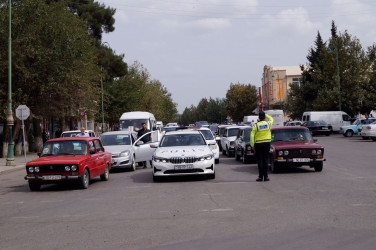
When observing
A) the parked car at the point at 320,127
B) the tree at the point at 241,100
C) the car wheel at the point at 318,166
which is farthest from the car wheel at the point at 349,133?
the tree at the point at 241,100

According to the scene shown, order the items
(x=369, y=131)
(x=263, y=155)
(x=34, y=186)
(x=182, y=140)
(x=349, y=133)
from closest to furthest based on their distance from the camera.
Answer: (x=263, y=155)
(x=34, y=186)
(x=182, y=140)
(x=369, y=131)
(x=349, y=133)

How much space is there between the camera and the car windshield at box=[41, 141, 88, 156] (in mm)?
14508

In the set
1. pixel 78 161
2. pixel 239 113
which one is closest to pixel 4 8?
pixel 78 161

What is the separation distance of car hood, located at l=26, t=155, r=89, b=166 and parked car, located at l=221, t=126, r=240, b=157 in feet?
37.5

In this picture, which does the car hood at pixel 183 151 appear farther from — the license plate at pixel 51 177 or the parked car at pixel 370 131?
the parked car at pixel 370 131

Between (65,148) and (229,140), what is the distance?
11673 millimetres

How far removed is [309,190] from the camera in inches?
456

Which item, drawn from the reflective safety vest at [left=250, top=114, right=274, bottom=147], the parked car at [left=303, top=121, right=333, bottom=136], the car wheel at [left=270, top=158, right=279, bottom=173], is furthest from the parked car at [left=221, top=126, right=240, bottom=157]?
the parked car at [left=303, top=121, right=333, bottom=136]

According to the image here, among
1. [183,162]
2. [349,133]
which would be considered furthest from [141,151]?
[349,133]

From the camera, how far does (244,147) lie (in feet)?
66.1

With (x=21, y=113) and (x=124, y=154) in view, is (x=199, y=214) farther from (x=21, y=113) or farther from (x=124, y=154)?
(x=21, y=113)

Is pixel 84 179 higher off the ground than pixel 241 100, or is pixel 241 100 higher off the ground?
pixel 241 100

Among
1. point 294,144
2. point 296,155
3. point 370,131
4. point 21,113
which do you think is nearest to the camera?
point 296,155

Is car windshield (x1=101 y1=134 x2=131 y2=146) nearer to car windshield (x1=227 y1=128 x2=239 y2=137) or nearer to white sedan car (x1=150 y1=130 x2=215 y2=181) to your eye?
white sedan car (x1=150 y1=130 x2=215 y2=181)
